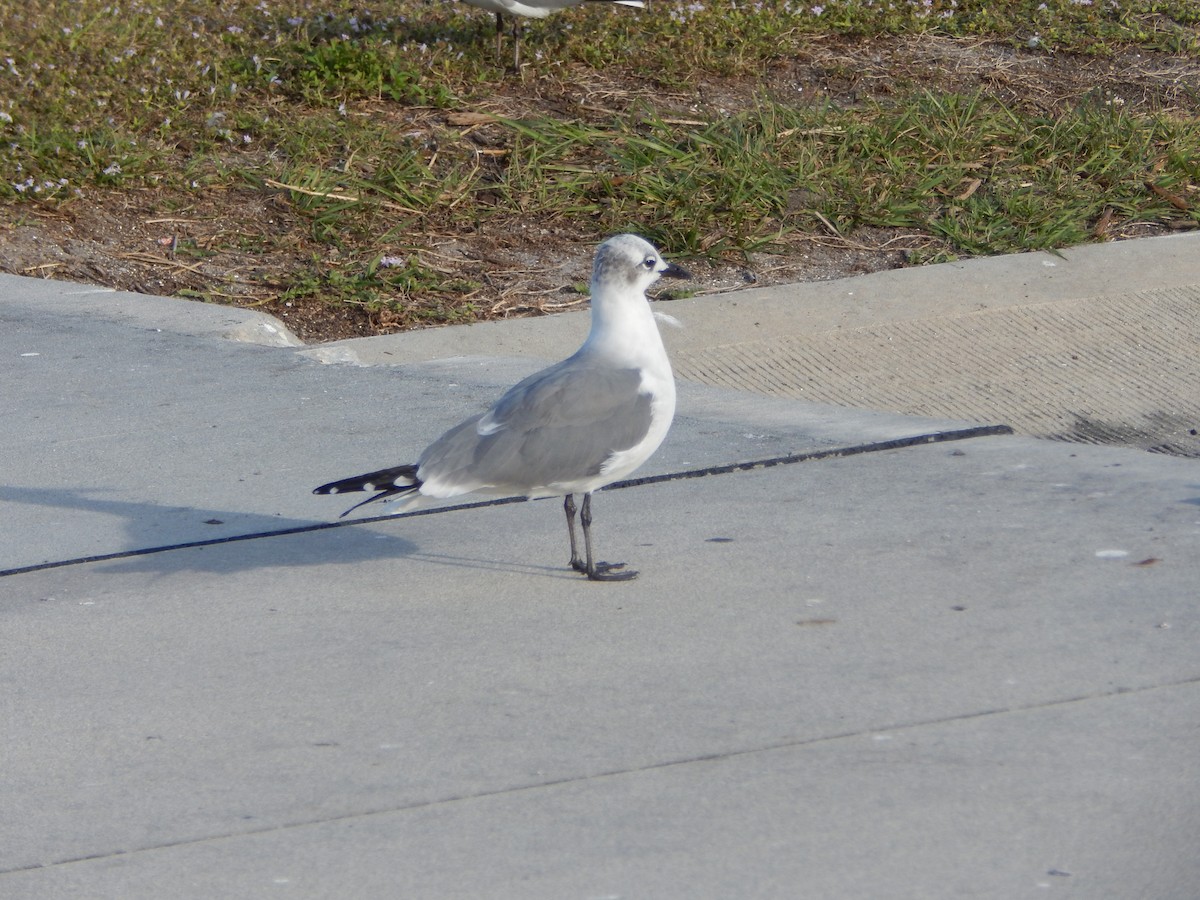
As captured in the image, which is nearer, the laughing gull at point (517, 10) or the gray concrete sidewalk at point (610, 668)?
the gray concrete sidewalk at point (610, 668)

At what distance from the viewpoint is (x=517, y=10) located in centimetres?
909

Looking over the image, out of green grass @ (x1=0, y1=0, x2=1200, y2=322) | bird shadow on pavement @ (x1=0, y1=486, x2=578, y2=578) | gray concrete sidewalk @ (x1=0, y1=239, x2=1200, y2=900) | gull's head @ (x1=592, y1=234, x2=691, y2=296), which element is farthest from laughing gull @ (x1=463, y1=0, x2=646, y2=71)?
gull's head @ (x1=592, y1=234, x2=691, y2=296)

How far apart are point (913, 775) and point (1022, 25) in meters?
8.22

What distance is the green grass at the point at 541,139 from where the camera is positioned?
7.78 metres

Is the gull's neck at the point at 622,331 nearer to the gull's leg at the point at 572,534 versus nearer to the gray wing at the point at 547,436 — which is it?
the gray wing at the point at 547,436

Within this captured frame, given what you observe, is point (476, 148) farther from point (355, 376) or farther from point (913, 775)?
point (913, 775)

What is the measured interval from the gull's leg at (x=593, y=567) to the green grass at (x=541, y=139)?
3.17m

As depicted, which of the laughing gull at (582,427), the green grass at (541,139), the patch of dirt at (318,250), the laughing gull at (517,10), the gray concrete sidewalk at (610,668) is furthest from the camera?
the laughing gull at (517,10)

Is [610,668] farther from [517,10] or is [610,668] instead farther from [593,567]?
[517,10]

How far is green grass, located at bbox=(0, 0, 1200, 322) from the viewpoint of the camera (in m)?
7.78

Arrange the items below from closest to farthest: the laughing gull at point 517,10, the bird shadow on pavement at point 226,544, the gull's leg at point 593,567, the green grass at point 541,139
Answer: the gull's leg at point 593,567
the bird shadow on pavement at point 226,544
the green grass at point 541,139
the laughing gull at point 517,10

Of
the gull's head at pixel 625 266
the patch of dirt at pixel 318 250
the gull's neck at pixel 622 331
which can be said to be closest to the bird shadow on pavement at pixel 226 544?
the gull's neck at pixel 622 331

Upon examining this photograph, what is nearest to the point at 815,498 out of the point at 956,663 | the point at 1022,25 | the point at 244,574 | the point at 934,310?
the point at 956,663

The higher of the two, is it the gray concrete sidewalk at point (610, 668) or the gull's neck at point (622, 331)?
the gull's neck at point (622, 331)
